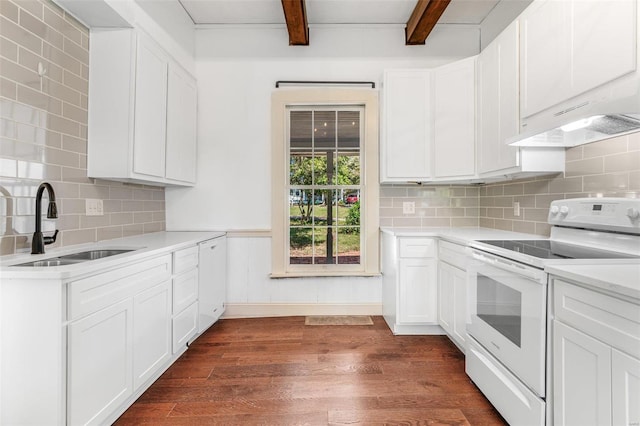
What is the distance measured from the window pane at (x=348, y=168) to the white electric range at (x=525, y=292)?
1.54 m

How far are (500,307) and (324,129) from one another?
7.70ft

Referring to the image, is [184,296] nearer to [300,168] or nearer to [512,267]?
[300,168]

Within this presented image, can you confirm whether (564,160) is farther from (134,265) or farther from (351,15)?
(134,265)

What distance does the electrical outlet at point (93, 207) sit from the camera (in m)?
2.12

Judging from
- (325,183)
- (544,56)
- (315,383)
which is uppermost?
(544,56)

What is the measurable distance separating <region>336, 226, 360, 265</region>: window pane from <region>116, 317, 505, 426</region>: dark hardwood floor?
0.78 meters

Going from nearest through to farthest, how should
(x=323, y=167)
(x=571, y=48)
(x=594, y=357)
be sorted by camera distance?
(x=594, y=357) < (x=571, y=48) < (x=323, y=167)

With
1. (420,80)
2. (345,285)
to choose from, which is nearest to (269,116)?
(420,80)

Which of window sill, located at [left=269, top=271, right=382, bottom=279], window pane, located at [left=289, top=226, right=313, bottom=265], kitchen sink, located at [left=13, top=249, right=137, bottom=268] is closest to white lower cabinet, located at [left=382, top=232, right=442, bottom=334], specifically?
window sill, located at [left=269, top=271, right=382, bottom=279]

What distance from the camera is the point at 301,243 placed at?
10.9 feet

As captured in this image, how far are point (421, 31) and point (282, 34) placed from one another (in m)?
1.43

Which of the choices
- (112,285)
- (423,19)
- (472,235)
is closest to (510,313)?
(472,235)

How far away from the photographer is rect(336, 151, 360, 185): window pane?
3.29 metres

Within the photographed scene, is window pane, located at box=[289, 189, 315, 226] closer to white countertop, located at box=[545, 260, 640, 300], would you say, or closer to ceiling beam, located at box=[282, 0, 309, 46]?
ceiling beam, located at box=[282, 0, 309, 46]
